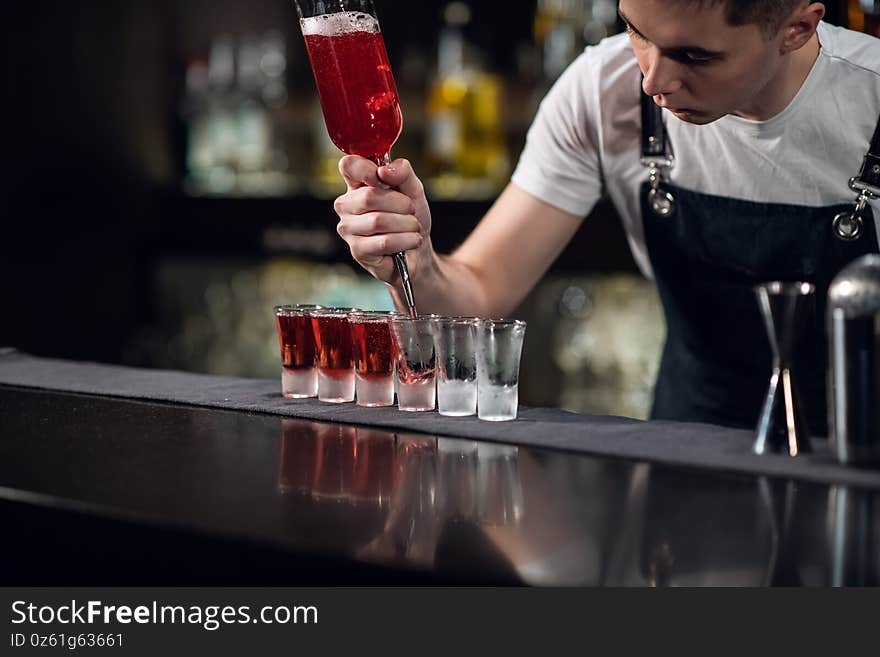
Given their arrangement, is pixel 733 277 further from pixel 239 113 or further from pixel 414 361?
pixel 239 113

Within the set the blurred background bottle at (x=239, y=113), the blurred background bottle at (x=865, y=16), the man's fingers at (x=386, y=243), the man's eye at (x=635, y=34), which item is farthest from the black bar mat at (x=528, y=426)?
the blurred background bottle at (x=239, y=113)

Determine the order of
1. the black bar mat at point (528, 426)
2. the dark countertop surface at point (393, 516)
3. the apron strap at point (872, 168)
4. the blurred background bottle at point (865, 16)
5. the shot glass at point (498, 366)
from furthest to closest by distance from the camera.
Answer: the blurred background bottle at point (865, 16) < the apron strap at point (872, 168) < the shot glass at point (498, 366) < the black bar mat at point (528, 426) < the dark countertop surface at point (393, 516)

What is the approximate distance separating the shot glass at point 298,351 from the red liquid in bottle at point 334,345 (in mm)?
17

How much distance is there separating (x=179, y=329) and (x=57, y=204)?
53cm

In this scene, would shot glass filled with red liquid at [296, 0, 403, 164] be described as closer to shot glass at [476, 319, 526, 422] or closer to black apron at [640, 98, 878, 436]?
shot glass at [476, 319, 526, 422]

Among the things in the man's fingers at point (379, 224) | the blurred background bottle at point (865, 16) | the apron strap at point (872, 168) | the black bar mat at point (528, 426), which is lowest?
the black bar mat at point (528, 426)

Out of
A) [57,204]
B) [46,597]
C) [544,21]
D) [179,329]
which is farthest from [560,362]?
[46,597]

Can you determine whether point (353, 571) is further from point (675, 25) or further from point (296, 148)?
point (296, 148)

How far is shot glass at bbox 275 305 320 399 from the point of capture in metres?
1.37

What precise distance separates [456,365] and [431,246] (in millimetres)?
383

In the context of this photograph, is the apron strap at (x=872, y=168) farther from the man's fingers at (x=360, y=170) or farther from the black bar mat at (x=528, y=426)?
the man's fingers at (x=360, y=170)

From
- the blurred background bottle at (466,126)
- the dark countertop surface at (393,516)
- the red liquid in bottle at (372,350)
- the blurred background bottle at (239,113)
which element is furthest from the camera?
the blurred background bottle at (239,113)

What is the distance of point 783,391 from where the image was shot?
41.9 inches

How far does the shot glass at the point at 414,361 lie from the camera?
4.13 feet
